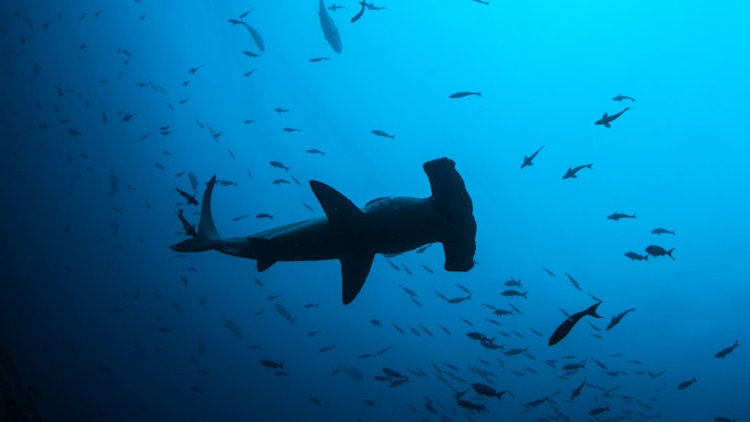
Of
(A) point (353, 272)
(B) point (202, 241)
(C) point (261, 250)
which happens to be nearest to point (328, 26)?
(B) point (202, 241)

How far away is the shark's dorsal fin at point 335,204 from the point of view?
12.5ft

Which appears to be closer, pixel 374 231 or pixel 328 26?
pixel 374 231

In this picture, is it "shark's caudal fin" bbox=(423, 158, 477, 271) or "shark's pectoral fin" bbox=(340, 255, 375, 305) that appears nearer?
"shark's caudal fin" bbox=(423, 158, 477, 271)

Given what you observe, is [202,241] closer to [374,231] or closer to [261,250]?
[261,250]

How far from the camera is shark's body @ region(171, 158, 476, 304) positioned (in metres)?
3.90

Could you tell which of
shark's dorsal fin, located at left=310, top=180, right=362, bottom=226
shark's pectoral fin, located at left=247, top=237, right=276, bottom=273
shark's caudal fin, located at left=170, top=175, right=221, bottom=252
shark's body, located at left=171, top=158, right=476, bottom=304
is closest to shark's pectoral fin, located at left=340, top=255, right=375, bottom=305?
shark's body, located at left=171, top=158, right=476, bottom=304

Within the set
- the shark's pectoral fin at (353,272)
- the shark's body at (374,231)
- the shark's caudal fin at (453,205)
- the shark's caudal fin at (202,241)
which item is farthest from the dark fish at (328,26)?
the shark's pectoral fin at (353,272)

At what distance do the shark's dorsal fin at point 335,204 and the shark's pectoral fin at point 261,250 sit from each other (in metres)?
0.73

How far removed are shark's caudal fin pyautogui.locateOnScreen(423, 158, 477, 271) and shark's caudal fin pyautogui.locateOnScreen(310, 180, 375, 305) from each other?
2.36ft

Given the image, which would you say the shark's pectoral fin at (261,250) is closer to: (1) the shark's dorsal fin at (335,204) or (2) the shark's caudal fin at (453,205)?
(1) the shark's dorsal fin at (335,204)

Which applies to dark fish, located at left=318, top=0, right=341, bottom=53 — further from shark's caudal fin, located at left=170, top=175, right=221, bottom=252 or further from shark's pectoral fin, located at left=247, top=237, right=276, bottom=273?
shark's pectoral fin, located at left=247, top=237, right=276, bottom=273

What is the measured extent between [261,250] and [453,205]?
1848mm

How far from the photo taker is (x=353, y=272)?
4.37 metres

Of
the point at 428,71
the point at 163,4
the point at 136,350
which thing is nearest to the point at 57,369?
the point at 136,350
